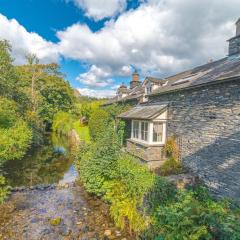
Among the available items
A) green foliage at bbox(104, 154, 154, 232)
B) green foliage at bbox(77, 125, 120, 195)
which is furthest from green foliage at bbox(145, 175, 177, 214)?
green foliage at bbox(77, 125, 120, 195)

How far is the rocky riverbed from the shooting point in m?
8.05

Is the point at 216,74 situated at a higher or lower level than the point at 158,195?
higher

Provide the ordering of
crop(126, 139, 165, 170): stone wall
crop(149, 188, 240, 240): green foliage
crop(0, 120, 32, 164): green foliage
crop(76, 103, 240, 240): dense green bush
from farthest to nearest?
crop(0, 120, 32, 164): green foliage < crop(126, 139, 165, 170): stone wall < crop(76, 103, 240, 240): dense green bush < crop(149, 188, 240, 240): green foliage

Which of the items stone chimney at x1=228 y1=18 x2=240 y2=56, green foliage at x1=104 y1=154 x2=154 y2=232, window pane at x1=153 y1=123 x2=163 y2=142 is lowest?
green foliage at x1=104 y1=154 x2=154 y2=232

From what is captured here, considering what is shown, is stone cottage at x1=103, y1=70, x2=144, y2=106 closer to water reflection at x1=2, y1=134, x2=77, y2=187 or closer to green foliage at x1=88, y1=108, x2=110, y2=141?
green foliage at x1=88, y1=108, x2=110, y2=141

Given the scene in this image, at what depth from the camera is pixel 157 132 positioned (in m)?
13.8

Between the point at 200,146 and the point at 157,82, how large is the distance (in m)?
8.42

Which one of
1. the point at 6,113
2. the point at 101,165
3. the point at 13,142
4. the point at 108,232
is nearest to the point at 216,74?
the point at 101,165

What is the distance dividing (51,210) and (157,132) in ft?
24.5

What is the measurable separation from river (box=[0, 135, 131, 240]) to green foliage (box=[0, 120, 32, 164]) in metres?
1.10

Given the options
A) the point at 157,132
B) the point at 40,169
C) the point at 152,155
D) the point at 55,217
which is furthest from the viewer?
the point at 40,169

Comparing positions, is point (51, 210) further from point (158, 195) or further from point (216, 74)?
point (216, 74)

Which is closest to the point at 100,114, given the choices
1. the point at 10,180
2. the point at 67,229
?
the point at 10,180

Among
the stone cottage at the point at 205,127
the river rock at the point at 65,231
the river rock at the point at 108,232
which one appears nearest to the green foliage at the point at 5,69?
the stone cottage at the point at 205,127
